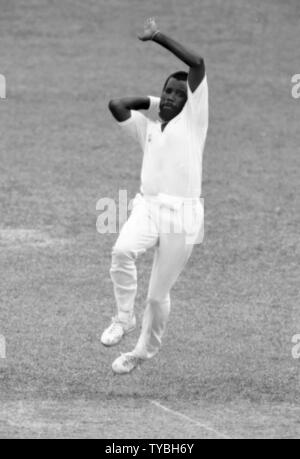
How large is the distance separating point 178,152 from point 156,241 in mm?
865

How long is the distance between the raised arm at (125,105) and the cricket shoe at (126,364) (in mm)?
2364

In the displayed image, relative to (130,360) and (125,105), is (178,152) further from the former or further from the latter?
(130,360)

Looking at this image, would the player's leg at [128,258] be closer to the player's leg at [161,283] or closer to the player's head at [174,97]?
the player's leg at [161,283]

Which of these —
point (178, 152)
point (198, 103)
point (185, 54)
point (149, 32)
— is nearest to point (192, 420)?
point (178, 152)

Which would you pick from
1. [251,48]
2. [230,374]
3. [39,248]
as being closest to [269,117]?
[251,48]

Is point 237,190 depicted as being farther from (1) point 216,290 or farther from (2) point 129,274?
(2) point 129,274

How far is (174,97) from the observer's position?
37.2 ft

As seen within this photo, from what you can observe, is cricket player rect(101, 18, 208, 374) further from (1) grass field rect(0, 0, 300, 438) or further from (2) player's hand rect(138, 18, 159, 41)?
(1) grass field rect(0, 0, 300, 438)

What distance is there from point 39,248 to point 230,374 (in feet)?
19.3

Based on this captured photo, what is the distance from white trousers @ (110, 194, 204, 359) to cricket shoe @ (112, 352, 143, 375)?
0.64 meters

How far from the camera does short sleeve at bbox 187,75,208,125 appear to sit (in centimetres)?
1120

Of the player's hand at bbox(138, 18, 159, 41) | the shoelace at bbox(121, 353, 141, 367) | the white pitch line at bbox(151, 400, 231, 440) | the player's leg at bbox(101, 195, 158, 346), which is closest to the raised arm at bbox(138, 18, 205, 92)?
the player's hand at bbox(138, 18, 159, 41)

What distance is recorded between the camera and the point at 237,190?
2191 centimetres

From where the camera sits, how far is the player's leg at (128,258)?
11219 mm
